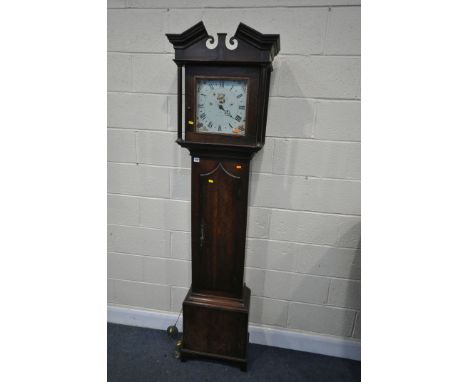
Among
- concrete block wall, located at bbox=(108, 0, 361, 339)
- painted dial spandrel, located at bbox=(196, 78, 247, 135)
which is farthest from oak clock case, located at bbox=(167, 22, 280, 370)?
concrete block wall, located at bbox=(108, 0, 361, 339)

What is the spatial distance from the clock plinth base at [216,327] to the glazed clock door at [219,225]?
0.18 ft

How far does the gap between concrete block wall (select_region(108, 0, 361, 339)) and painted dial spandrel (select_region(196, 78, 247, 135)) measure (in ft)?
0.89

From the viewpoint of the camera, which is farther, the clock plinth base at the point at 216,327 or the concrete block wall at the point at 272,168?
the clock plinth base at the point at 216,327

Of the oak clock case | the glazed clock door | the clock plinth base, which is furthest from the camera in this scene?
the clock plinth base

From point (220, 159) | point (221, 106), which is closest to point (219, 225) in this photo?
point (220, 159)

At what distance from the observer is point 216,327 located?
1.64 meters

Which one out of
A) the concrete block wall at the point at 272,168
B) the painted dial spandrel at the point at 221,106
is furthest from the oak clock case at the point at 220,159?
the concrete block wall at the point at 272,168

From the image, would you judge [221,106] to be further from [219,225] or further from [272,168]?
[219,225]

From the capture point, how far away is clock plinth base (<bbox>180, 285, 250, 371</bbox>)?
1609mm

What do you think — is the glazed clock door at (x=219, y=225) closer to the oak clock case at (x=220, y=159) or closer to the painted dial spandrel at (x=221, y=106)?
the oak clock case at (x=220, y=159)

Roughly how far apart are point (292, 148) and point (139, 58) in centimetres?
94

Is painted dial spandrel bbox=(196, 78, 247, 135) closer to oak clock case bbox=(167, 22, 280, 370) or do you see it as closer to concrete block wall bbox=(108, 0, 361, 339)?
oak clock case bbox=(167, 22, 280, 370)

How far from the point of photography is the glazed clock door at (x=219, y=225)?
143 centimetres

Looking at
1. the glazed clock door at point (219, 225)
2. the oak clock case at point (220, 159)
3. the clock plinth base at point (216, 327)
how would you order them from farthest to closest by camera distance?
the clock plinth base at point (216, 327) → the glazed clock door at point (219, 225) → the oak clock case at point (220, 159)
